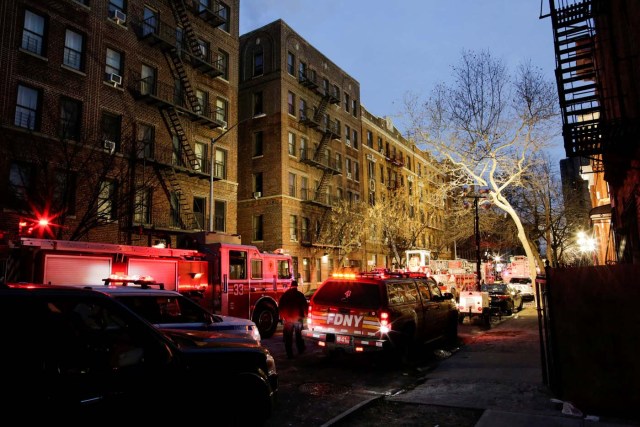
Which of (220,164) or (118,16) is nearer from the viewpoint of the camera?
(118,16)

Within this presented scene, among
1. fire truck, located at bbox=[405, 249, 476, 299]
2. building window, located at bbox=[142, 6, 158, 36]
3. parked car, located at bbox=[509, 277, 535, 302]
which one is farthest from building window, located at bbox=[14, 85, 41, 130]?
parked car, located at bbox=[509, 277, 535, 302]

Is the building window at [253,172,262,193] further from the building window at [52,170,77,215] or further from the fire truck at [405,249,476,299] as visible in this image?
the building window at [52,170,77,215]

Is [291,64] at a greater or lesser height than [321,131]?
greater

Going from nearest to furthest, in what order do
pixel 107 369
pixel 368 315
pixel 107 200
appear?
pixel 107 369 → pixel 368 315 → pixel 107 200

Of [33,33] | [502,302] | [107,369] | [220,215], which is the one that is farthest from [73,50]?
[502,302]

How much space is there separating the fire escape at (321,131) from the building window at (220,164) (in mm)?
8698

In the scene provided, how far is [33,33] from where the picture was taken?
19891 mm

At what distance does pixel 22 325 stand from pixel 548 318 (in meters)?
6.48

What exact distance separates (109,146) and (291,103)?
18.0m

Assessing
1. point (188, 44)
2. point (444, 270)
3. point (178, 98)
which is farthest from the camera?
point (188, 44)

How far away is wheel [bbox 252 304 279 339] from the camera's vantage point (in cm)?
1501

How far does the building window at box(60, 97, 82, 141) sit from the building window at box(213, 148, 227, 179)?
8.66 meters

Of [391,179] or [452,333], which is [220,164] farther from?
[391,179]

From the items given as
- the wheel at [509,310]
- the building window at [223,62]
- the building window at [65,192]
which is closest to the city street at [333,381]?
the building window at [65,192]
